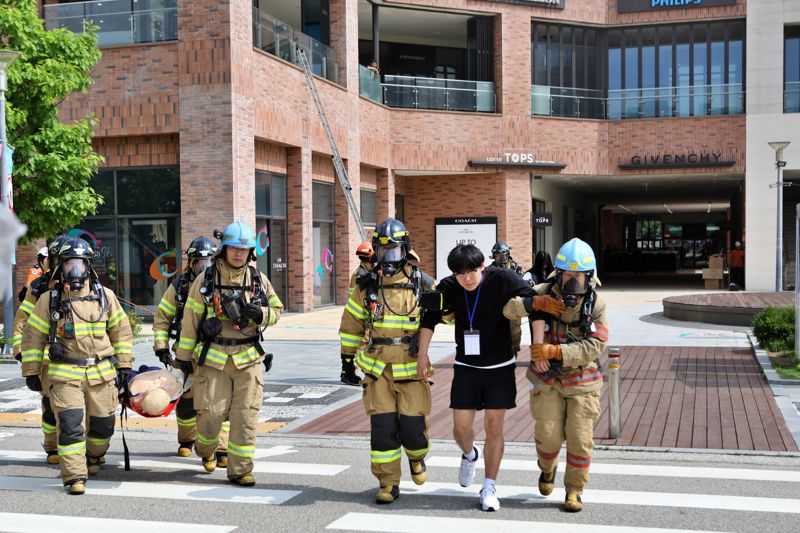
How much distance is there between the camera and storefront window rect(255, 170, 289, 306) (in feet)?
71.6

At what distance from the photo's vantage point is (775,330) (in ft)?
44.8

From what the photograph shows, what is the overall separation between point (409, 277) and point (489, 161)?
953 inches

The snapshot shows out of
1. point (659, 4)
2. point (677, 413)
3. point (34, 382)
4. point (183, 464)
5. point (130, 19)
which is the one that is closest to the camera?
point (34, 382)

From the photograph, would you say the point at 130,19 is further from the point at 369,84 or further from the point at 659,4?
the point at 659,4

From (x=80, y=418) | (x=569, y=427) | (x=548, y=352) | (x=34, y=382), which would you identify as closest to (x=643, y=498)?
(x=569, y=427)

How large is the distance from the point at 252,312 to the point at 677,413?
194 inches

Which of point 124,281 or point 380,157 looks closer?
point 124,281

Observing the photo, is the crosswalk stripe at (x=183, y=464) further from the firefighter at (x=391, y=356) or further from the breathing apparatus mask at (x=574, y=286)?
the breathing apparatus mask at (x=574, y=286)

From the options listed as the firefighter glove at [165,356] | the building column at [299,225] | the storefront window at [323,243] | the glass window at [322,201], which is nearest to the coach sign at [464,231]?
the storefront window at [323,243]

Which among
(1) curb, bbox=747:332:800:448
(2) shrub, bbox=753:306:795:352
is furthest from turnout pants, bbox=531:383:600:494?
(2) shrub, bbox=753:306:795:352

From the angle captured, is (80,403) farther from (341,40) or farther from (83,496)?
(341,40)

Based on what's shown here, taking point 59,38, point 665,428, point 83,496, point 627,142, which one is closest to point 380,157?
point 627,142

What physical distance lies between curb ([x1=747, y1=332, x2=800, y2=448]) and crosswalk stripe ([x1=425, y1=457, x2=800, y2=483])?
100 cm

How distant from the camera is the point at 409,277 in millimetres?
6324
